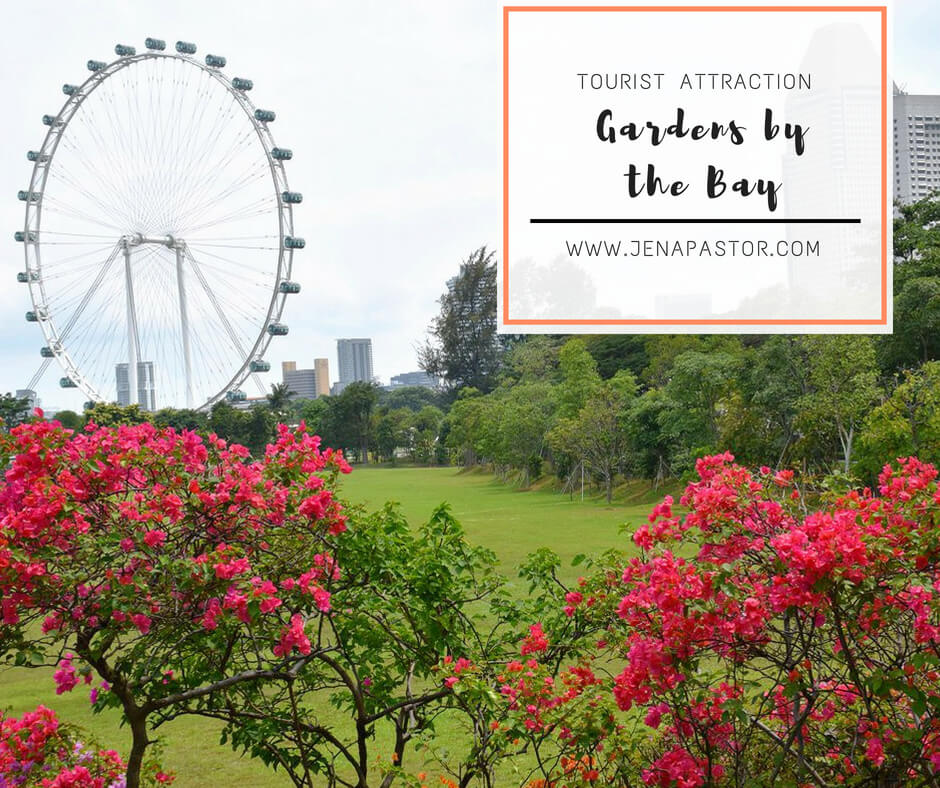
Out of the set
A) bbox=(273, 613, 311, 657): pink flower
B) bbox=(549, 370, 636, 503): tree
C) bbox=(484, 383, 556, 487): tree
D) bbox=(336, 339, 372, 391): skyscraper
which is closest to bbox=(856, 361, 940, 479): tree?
bbox=(549, 370, 636, 503): tree

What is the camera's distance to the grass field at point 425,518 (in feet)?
20.4

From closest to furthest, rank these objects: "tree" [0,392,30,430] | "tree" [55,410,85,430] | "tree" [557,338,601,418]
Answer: "tree" [557,338,601,418] < "tree" [0,392,30,430] < "tree" [55,410,85,430]

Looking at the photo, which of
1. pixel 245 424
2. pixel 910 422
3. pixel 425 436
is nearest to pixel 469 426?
pixel 245 424

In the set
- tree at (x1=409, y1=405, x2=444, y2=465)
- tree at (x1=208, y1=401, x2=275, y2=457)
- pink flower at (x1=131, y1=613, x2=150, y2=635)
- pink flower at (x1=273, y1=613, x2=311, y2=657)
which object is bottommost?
tree at (x1=409, y1=405, x2=444, y2=465)

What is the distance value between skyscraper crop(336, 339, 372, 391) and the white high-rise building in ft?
276

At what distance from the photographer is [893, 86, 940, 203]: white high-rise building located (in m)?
61.0

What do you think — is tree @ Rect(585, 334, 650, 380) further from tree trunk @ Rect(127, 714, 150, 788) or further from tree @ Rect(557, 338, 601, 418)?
tree trunk @ Rect(127, 714, 150, 788)

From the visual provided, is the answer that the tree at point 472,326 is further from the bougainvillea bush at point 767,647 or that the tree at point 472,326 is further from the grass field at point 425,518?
the bougainvillea bush at point 767,647

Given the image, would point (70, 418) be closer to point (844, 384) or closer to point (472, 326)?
point (472, 326)

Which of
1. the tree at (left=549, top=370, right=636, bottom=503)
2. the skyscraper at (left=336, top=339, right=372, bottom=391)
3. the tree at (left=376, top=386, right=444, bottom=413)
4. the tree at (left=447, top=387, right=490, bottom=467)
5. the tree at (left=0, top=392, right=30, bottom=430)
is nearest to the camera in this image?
the tree at (left=549, top=370, right=636, bottom=503)

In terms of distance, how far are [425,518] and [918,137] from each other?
172ft

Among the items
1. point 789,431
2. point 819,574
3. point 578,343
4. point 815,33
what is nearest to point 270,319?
point 578,343

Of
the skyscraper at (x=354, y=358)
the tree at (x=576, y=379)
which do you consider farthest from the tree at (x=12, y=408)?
the skyscraper at (x=354, y=358)

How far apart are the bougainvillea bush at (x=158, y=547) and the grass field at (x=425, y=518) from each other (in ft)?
2.02
